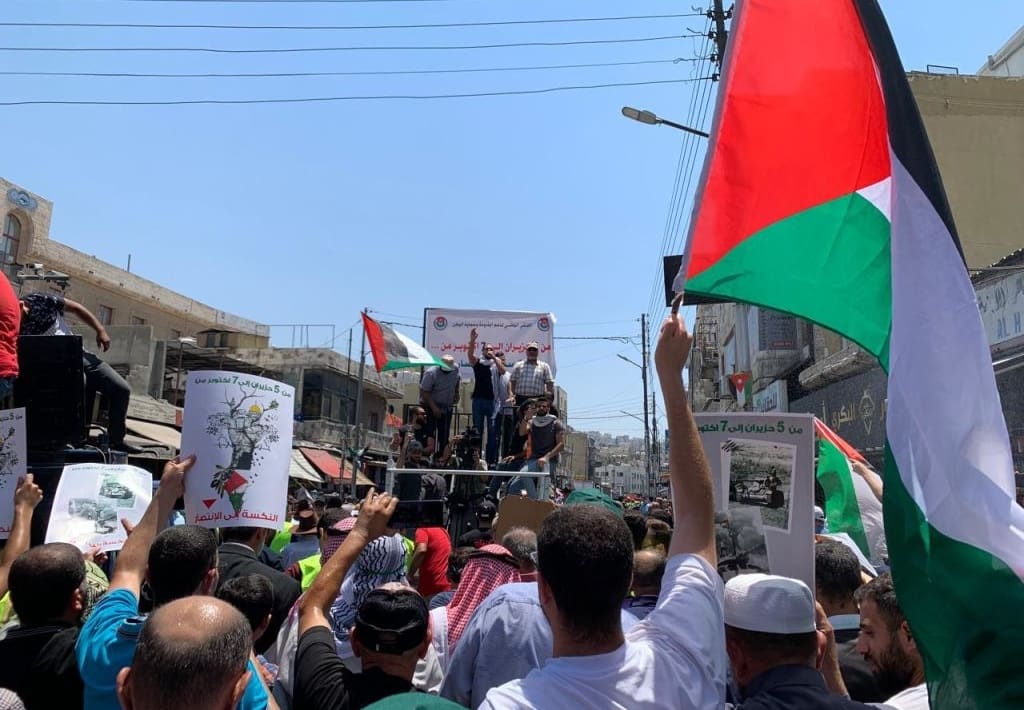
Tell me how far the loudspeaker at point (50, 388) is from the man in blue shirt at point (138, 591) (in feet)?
6.78

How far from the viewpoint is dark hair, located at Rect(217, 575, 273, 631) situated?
2902 mm

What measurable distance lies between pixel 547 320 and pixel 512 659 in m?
11.3

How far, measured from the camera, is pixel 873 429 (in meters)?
17.6

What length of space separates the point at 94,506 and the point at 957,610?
393 cm

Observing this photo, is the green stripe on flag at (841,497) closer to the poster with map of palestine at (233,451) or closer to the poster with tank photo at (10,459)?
the poster with map of palestine at (233,451)

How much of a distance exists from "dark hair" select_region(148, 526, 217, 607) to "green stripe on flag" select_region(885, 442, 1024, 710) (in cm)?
220

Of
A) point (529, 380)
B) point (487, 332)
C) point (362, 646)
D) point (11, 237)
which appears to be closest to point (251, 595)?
point (362, 646)

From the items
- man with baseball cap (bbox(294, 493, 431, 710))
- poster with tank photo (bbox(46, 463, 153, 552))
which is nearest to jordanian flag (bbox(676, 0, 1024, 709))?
man with baseball cap (bbox(294, 493, 431, 710))

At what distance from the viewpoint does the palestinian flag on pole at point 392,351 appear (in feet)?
40.6

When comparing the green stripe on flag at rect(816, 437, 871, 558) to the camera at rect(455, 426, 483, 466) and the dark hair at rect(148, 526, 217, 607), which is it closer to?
the dark hair at rect(148, 526, 217, 607)

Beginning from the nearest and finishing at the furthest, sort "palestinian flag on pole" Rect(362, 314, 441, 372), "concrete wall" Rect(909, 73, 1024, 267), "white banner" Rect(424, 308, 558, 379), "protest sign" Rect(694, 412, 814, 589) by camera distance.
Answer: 1. "protest sign" Rect(694, 412, 814, 589)
2. "palestinian flag on pole" Rect(362, 314, 441, 372)
3. "white banner" Rect(424, 308, 558, 379)
4. "concrete wall" Rect(909, 73, 1024, 267)

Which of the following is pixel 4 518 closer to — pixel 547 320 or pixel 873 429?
pixel 547 320

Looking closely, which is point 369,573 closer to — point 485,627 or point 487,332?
point 485,627

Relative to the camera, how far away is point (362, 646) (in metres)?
2.49
